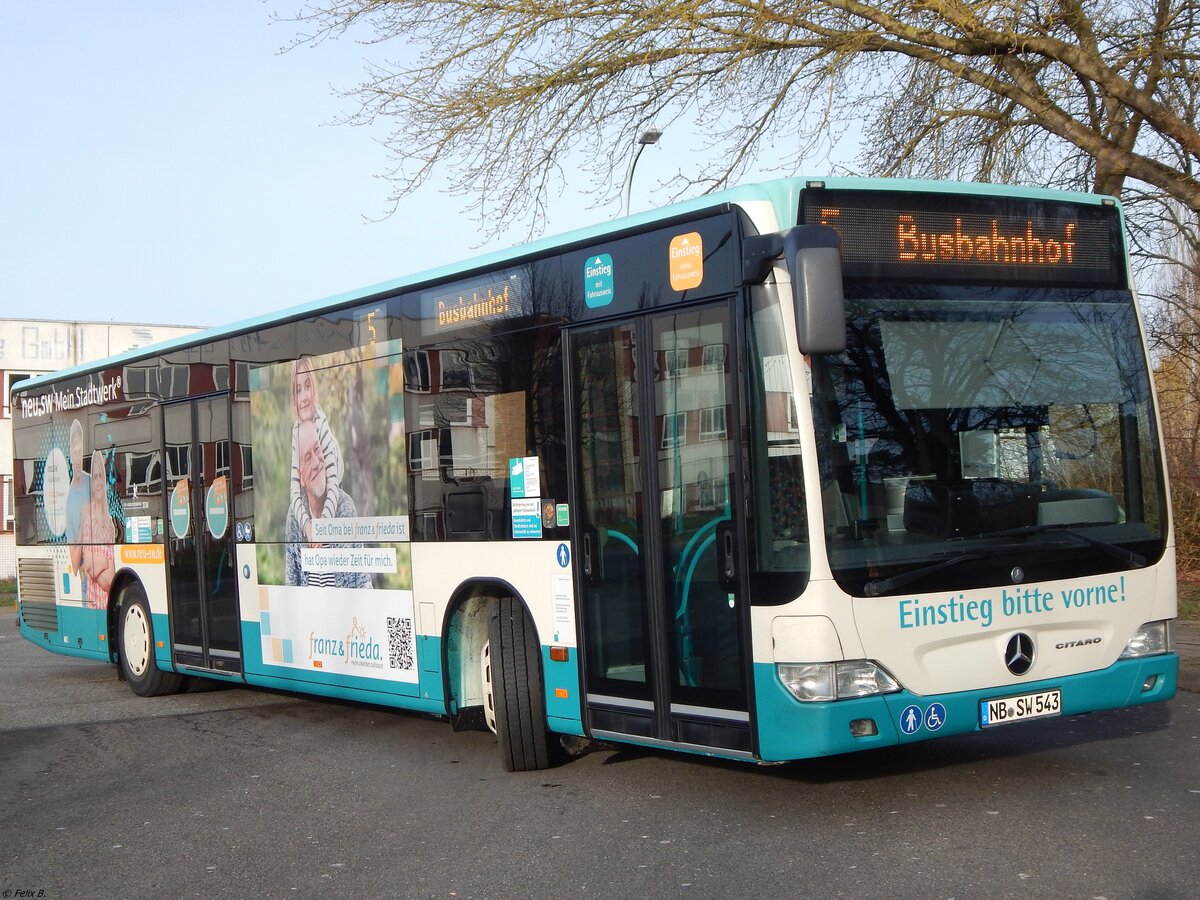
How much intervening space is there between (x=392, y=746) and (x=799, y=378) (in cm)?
472

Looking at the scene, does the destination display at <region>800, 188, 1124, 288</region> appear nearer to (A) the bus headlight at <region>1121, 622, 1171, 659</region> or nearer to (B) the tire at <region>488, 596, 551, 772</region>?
(A) the bus headlight at <region>1121, 622, 1171, 659</region>

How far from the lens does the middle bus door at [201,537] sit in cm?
1165

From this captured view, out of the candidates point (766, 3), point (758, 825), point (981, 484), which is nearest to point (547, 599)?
point (758, 825)

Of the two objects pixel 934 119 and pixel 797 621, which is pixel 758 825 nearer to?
pixel 797 621

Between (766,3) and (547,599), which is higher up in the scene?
(766,3)

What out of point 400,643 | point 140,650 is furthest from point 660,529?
point 140,650

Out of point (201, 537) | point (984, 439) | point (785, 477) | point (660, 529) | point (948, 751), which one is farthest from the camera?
point (201, 537)

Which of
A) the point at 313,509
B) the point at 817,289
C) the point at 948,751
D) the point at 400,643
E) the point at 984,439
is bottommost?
the point at 948,751

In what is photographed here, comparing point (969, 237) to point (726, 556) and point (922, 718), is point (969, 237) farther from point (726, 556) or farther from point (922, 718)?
point (922, 718)

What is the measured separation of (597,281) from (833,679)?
261cm

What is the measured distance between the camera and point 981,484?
22.1ft

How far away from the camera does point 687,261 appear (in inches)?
279

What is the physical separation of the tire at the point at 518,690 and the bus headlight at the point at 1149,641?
10.5 ft

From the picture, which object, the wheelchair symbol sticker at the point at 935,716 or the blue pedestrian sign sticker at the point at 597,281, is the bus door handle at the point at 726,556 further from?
the blue pedestrian sign sticker at the point at 597,281
